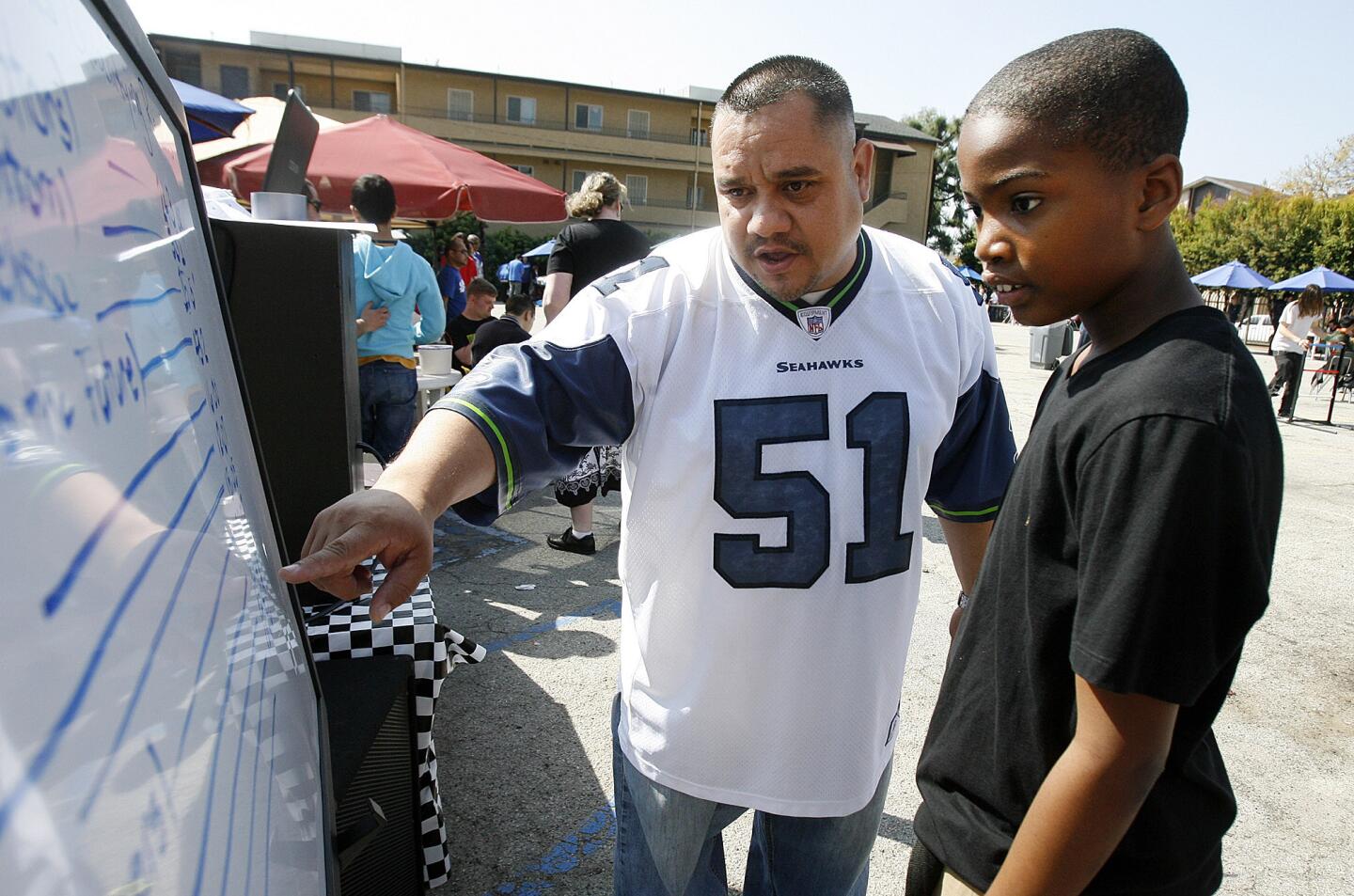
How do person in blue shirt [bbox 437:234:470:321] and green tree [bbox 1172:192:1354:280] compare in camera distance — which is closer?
person in blue shirt [bbox 437:234:470:321]

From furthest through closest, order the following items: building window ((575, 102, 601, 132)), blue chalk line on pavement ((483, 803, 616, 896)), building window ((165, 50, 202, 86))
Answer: building window ((575, 102, 601, 132)), building window ((165, 50, 202, 86)), blue chalk line on pavement ((483, 803, 616, 896))

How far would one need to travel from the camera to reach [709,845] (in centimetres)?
174

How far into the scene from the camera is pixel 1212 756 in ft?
3.79

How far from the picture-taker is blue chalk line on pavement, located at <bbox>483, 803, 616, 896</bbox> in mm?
2482

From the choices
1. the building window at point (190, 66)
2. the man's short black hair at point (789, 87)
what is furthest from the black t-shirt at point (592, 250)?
the building window at point (190, 66)

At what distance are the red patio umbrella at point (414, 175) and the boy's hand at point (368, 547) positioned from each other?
22.1 ft

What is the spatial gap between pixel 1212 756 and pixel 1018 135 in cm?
84

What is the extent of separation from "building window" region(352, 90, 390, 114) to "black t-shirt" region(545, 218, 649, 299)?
4453cm

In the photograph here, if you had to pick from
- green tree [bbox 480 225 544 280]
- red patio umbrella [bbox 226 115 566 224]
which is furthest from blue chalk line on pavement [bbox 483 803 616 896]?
green tree [bbox 480 225 544 280]

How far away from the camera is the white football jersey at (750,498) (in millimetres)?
1546

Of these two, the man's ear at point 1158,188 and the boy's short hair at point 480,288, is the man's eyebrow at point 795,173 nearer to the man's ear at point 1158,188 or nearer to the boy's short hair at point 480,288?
the man's ear at point 1158,188

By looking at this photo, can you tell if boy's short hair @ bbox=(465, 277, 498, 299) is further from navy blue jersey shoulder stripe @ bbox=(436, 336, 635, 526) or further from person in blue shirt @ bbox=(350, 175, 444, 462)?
navy blue jersey shoulder stripe @ bbox=(436, 336, 635, 526)

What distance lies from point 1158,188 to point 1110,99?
0.13 m

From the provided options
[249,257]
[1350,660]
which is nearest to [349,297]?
[249,257]
